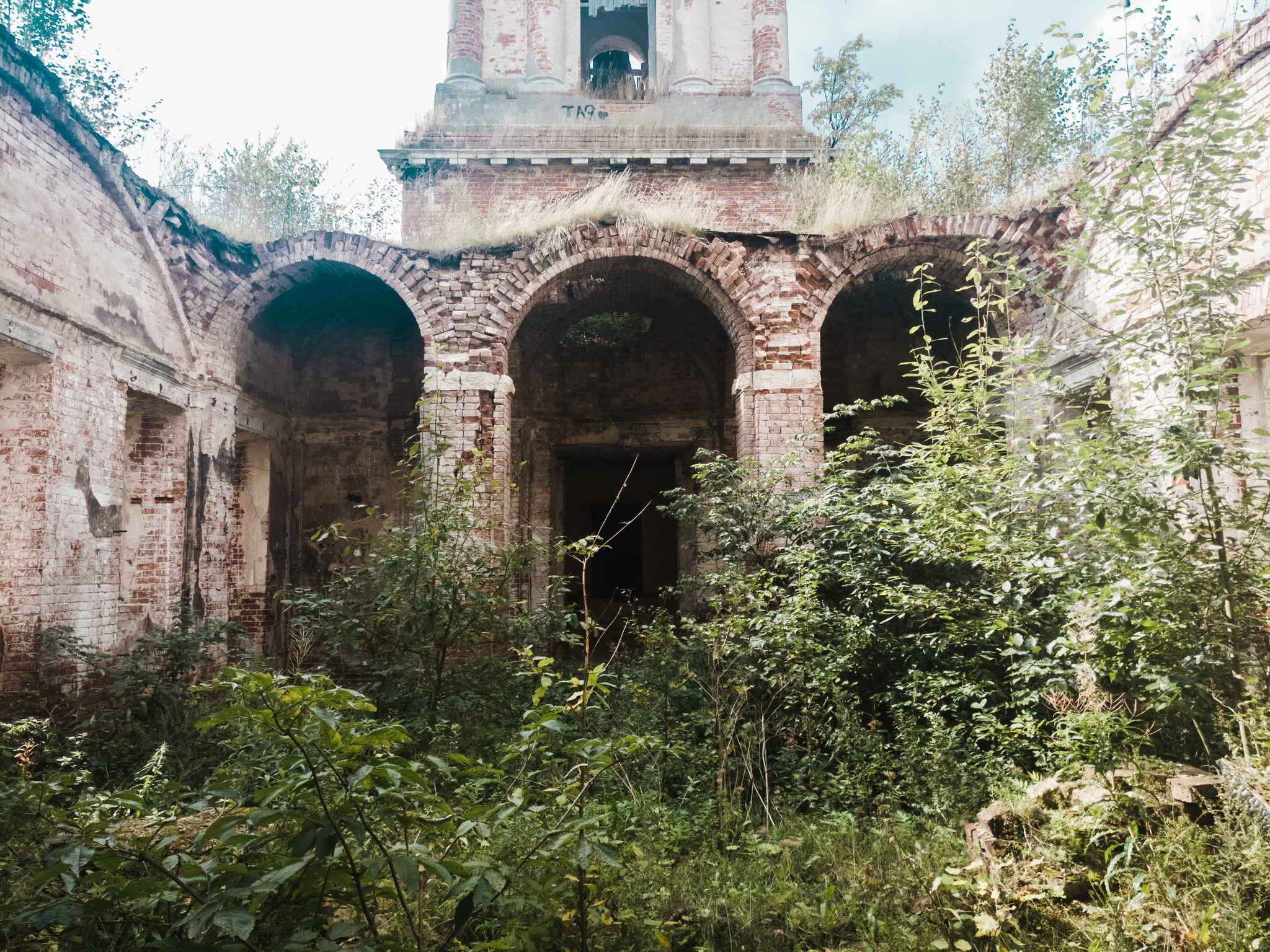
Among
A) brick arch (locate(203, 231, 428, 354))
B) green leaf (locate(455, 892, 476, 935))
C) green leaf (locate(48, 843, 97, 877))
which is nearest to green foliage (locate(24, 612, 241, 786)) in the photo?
green leaf (locate(48, 843, 97, 877))

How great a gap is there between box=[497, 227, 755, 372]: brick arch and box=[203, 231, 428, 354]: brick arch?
1152mm

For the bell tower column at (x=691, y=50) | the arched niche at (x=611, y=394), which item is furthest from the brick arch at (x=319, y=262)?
the bell tower column at (x=691, y=50)

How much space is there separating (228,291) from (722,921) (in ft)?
29.4

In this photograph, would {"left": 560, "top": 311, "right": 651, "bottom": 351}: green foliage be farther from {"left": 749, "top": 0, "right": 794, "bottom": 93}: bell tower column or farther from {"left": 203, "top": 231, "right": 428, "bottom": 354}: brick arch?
{"left": 749, "top": 0, "right": 794, "bottom": 93}: bell tower column

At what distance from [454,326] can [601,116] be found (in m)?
8.09

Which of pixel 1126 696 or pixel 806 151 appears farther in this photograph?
pixel 806 151

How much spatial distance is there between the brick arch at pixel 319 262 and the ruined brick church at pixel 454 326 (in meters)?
0.04

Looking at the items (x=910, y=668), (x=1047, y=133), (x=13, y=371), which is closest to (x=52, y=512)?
(x=13, y=371)

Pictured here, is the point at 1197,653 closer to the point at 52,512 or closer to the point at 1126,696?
the point at 1126,696

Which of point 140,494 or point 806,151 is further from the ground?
point 806,151

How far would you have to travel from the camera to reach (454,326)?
8.59m

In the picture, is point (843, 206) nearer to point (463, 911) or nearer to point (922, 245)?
point (922, 245)

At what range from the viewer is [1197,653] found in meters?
3.93

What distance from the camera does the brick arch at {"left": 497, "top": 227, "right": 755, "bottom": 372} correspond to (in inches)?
338
